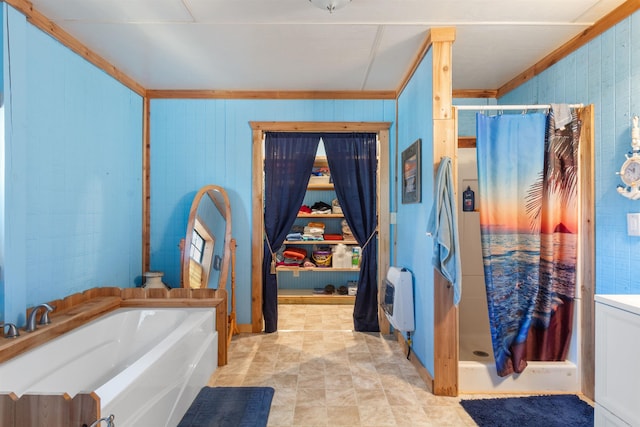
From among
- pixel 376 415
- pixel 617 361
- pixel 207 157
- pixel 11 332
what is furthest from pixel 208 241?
pixel 617 361

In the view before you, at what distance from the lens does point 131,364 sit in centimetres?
211

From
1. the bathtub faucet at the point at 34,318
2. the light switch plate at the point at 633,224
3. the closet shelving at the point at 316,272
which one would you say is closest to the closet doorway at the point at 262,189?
the closet shelving at the point at 316,272

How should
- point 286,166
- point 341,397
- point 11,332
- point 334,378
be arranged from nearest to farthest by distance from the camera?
point 11,332
point 341,397
point 334,378
point 286,166

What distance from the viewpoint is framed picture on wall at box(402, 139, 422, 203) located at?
253 centimetres

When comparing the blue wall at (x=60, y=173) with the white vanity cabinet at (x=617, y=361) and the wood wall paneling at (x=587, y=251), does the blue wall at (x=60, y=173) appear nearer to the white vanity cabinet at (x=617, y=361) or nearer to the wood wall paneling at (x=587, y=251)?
the white vanity cabinet at (x=617, y=361)

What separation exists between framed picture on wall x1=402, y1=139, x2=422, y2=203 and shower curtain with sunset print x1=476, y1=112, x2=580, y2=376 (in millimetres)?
434

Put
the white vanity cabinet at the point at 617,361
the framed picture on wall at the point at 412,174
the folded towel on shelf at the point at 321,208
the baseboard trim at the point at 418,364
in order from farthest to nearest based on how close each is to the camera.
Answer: the folded towel on shelf at the point at 321,208, the framed picture on wall at the point at 412,174, the baseboard trim at the point at 418,364, the white vanity cabinet at the point at 617,361

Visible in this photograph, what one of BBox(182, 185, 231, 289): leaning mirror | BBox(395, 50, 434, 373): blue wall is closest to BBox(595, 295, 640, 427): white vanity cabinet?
BBox(395, 50, 434, 373): blue wall

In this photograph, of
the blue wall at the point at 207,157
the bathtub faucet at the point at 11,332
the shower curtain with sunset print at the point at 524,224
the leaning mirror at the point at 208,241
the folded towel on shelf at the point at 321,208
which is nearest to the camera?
the bathtub faucet at the point at 11,332

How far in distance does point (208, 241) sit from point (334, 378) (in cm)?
169

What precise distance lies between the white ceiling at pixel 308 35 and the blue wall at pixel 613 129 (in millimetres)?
217

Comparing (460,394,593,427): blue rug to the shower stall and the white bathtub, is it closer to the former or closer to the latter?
the shower stall

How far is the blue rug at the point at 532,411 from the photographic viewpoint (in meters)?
1.92

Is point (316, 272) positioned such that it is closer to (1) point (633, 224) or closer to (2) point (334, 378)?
(2) point (334, 378)
